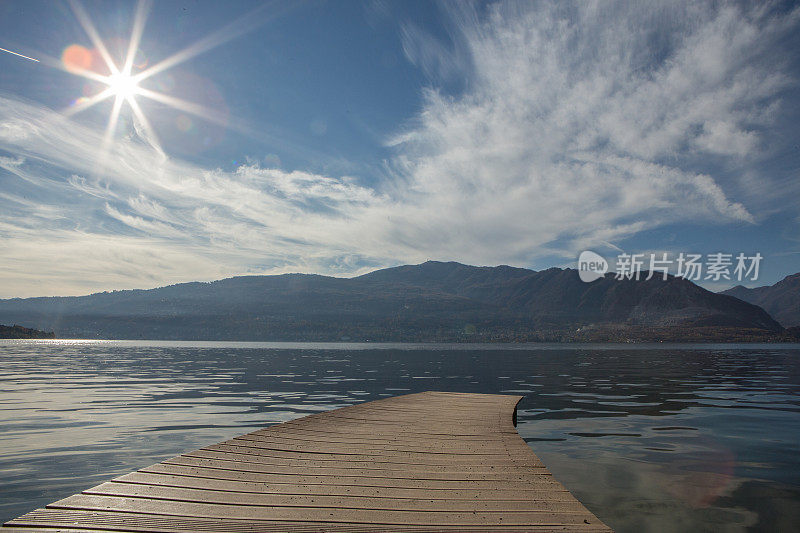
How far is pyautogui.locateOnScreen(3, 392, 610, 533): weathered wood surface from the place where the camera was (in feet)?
18.5

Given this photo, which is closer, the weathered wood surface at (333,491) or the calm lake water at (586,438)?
the weathered wood surface at (333,491)

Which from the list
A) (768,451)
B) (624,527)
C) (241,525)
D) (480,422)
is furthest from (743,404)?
(241,525)

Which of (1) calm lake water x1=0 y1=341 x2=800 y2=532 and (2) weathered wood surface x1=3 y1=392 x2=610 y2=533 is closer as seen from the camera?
(2) weathered wood surface x1=3 y1=392 x2=610 y2=533

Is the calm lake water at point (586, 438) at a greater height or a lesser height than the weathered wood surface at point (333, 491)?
lesser

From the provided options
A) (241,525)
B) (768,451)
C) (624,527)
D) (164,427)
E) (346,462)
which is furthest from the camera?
(164,427)

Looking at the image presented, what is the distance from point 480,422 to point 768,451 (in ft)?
24.9

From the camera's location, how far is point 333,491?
6.90m

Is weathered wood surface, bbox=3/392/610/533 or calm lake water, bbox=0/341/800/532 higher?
weathered wood surface, bbox=3/392/610/533

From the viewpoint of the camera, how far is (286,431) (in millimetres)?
11586

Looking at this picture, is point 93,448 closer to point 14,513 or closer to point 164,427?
point 164,427

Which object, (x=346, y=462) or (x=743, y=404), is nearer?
(x=346, y=462)

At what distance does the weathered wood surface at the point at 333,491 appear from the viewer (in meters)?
5.65

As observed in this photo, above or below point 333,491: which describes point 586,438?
below

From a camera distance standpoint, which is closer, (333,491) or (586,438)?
(333,491)
